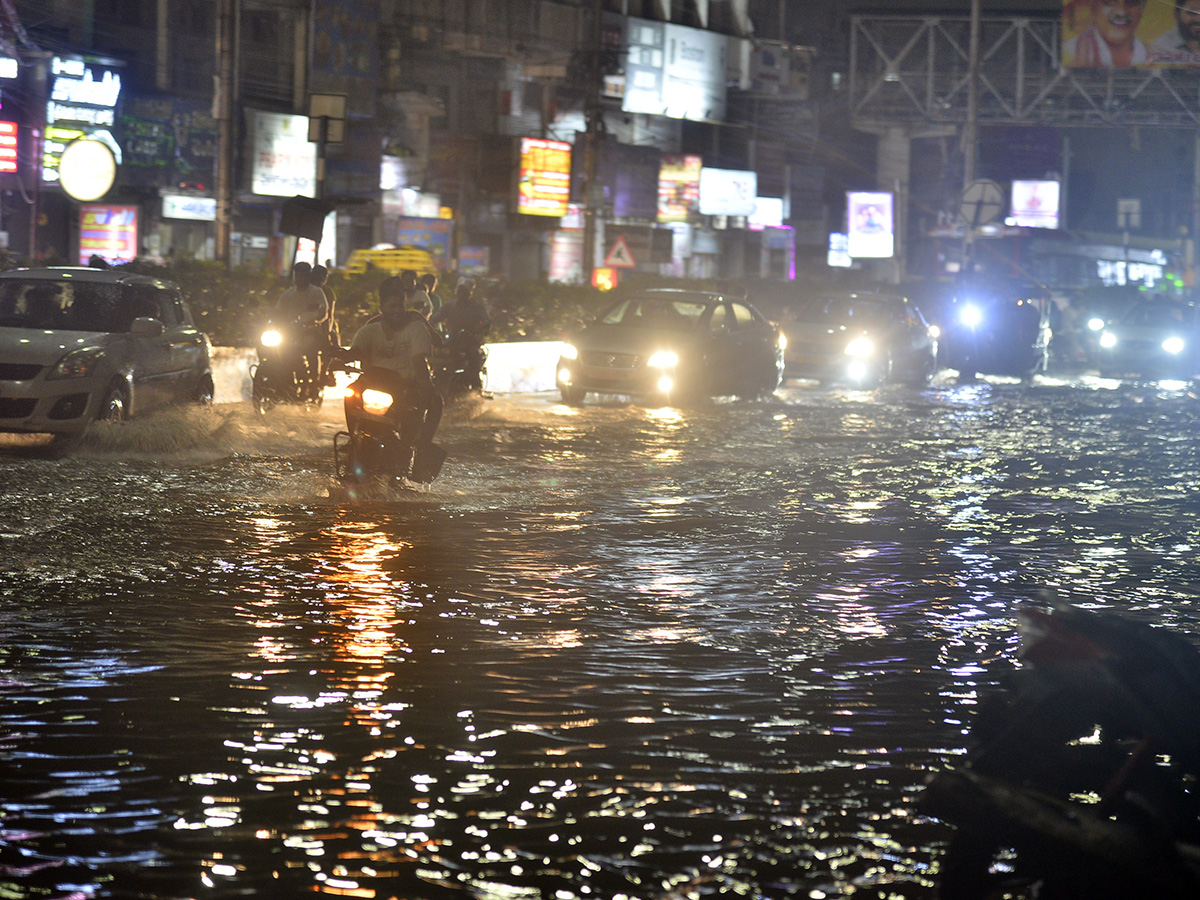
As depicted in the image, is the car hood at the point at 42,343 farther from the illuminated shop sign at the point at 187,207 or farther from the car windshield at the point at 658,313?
the illuminated shop sign at the point at 187,207

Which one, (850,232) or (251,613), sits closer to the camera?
(251,613)

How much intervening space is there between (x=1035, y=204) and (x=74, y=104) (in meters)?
50.0

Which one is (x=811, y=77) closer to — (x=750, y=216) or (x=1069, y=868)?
(x=750, y=216)

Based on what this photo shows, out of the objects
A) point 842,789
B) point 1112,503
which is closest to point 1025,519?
point 1112,503

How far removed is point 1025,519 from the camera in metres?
11.6

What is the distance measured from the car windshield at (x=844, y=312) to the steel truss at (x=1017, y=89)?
2014cm

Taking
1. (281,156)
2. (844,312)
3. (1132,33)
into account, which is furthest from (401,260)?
(1132,33)

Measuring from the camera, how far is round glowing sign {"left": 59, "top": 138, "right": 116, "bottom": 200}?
31.0 meters

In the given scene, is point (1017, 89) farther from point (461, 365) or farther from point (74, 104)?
point (461, 365)

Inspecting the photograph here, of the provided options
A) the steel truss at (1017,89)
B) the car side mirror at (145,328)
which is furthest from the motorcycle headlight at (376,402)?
the steel truss at (1017,89)

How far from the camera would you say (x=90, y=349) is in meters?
13.7

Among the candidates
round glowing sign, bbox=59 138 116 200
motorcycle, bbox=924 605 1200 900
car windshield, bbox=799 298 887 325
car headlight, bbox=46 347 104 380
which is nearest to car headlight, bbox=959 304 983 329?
car windshield, bbox=799 298 887 325

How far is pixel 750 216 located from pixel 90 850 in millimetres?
60744

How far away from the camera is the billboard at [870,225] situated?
67.5m
